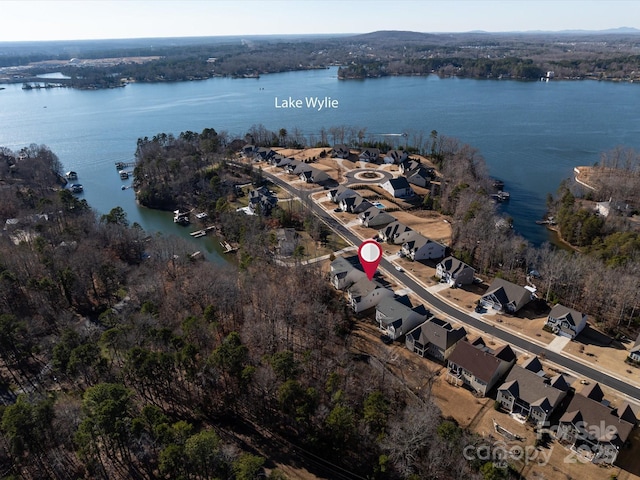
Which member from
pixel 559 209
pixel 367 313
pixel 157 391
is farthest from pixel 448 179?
pixel 157 391

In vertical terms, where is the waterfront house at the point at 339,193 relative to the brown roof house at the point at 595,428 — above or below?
above

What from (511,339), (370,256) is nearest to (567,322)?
(511,339)

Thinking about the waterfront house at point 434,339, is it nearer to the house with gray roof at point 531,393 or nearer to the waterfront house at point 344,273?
the house with gray roof at point 531,393

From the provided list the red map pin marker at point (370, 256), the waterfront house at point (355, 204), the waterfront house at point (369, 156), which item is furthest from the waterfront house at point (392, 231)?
the waterfront house at point (369, 156)

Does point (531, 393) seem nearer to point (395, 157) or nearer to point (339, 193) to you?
point (339, 193)

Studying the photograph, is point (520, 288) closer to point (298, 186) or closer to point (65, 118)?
point (298, 186)

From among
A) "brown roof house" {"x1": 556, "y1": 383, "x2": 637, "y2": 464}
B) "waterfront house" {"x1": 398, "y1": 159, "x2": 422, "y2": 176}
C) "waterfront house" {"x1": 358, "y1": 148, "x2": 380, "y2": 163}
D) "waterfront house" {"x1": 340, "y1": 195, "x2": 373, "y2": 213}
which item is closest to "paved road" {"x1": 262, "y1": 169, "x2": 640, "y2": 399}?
"brown roof house" {"x1": 556, "y1": 383, "x2": 637, "y2": 464}
